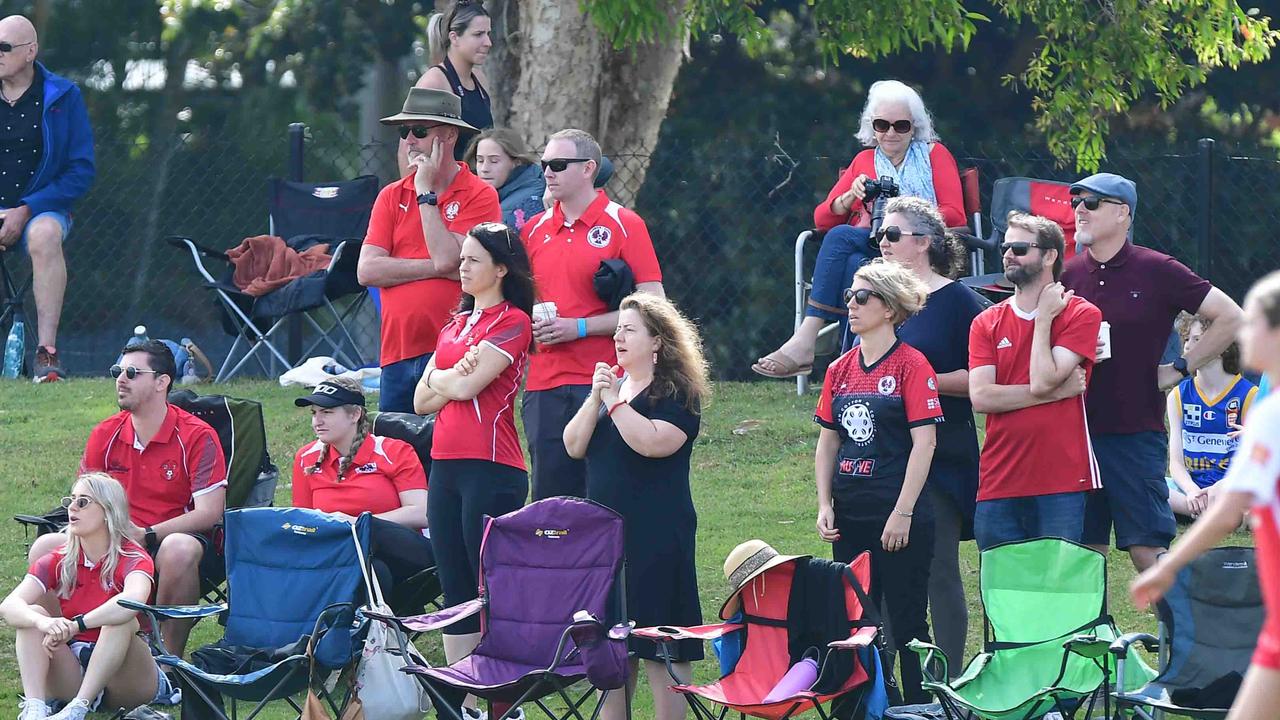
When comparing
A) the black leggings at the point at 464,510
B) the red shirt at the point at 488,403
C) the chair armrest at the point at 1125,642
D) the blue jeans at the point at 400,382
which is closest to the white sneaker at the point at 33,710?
the black leggings at the point at 464,510

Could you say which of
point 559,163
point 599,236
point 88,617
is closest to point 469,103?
point 559,163

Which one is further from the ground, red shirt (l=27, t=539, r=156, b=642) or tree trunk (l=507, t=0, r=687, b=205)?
tree trunk (l=507, t=0, r=687, b=205)

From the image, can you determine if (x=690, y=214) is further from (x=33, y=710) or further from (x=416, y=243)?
(x=33, y=710)

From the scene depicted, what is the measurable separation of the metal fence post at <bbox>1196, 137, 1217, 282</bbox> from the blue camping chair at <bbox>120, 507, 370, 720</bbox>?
20.5 feet

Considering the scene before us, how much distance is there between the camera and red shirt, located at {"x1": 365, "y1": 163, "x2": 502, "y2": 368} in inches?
272

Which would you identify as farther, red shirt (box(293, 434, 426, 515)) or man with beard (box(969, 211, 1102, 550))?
red shirt (box(293, 434, 426, 515))

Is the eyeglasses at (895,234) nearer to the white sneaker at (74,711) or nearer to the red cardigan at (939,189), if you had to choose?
the red cardigan at (939,189)

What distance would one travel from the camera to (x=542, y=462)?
253 inches

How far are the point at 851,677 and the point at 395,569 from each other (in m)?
1.68

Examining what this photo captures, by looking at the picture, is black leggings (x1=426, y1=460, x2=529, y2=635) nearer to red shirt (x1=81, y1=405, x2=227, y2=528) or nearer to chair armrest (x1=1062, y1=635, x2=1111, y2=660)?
red shirt (x1=81, y1=405, x2=227, y2=528)

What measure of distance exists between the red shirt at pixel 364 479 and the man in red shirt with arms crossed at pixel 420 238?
382 mm

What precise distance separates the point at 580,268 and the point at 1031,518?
5.62ft

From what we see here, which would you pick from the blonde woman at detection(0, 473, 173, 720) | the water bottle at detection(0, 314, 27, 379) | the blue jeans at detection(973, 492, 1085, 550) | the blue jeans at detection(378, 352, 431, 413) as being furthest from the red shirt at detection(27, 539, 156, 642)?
the water bottle at detection(0, 314, 27, 379)

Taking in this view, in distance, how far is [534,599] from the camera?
5887 millimetres
